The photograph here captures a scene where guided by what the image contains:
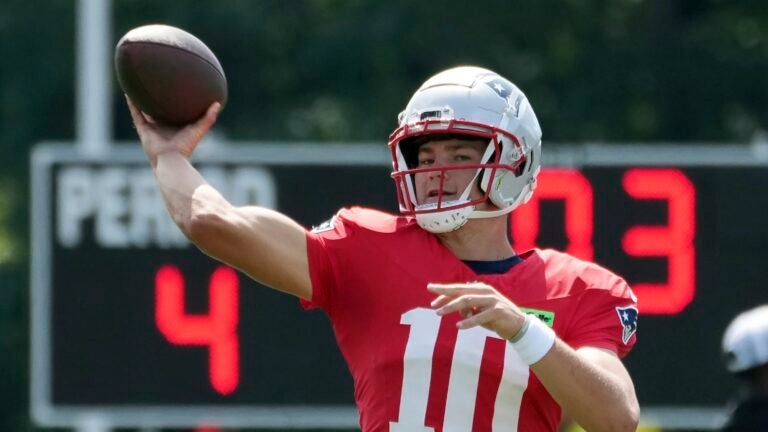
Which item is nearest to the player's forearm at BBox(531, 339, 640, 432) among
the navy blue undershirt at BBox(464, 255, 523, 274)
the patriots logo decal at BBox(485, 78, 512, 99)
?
the navy blue undershirt at BBox(464, 255, 523, 274)

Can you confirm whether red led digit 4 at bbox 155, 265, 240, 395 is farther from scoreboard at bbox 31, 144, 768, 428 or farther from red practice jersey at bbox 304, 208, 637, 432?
red practice jersey at bbox 304, 208, 637, 432

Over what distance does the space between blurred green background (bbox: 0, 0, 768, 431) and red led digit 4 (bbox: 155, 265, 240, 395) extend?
270 inches

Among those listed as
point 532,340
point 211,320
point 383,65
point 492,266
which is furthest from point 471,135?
point 383,65

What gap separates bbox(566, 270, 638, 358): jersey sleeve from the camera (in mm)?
4742

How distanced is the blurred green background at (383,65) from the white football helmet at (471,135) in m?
10.7

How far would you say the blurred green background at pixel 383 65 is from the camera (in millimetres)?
15836

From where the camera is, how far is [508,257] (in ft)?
16.1

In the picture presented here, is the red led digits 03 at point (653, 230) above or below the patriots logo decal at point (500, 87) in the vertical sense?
below

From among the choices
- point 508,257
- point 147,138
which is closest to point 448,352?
point 508,257

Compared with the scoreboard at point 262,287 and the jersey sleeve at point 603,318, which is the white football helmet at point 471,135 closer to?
the jersey sleeve at point 603,318

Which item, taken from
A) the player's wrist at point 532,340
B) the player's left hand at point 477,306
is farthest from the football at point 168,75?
the player's wrist at point 532,340

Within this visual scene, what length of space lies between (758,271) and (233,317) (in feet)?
7.20

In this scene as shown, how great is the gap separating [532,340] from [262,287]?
444 cm

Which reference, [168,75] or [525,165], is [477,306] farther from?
[168,75]
